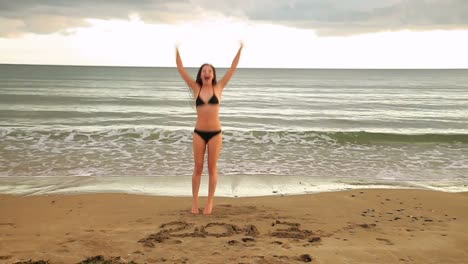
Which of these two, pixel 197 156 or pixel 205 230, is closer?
pixel 205 230

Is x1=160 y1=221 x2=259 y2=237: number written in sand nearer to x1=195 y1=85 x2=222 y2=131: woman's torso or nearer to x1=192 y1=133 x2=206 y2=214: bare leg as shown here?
x1=192 y1=133 x2=206 y2=214: bare leg

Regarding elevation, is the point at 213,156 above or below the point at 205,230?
above

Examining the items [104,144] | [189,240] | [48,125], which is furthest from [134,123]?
[189,240]

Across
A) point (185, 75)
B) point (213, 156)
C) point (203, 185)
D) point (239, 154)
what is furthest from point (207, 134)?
point (239, 154)

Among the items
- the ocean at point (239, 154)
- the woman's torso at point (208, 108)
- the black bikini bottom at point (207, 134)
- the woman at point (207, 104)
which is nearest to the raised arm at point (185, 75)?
the woman at point (207, 104)

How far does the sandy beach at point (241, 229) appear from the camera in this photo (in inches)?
181

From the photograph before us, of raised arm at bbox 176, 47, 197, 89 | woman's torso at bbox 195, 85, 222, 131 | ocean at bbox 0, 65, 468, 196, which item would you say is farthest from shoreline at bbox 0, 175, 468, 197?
raised arm at bbox 176, 47, 197, 89

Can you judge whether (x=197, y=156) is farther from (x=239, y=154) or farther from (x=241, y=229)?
(x=239, y=154)

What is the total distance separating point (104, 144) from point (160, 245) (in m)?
10.7

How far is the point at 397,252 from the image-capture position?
4754mm

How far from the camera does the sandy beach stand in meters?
4.59

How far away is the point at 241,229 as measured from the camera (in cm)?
552

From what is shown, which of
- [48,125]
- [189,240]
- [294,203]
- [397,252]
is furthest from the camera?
[48,125]

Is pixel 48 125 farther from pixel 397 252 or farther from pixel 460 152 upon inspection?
pixel 397 252
